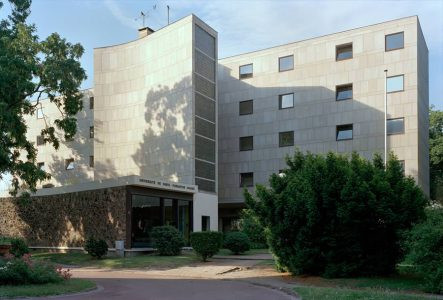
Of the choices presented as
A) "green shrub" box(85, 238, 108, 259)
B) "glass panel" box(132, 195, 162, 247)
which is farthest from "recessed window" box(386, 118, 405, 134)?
"green shrub" box(85, 238, 108, 259)

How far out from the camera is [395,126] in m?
38.4

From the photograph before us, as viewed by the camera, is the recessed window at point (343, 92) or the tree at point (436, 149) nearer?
the recessed window at point (343, 92)

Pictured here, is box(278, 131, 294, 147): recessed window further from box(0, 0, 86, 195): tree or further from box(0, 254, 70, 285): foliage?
box(0, 254, 70, 285): foliage

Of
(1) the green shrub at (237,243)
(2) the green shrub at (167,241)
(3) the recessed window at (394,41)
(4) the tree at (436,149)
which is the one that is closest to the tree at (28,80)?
(2) the green shrub at (167,241)

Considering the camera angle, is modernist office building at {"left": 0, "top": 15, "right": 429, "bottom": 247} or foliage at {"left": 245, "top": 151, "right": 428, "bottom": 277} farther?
modernist office building at {"left": 0, "top": 15, "right": 429, "bottom": 247}

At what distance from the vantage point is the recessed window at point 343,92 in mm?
40812

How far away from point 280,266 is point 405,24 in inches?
996

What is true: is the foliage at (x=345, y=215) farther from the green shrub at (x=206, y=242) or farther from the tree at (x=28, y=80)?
the tree at (x=28, y=80)

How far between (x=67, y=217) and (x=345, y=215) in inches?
753

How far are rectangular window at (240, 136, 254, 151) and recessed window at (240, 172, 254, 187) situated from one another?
6.98 ft

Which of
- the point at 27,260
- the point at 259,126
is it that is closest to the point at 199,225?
the point at 259,126

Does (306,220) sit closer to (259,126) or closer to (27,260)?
(27,260)

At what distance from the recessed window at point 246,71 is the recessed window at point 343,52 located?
24.9 feet

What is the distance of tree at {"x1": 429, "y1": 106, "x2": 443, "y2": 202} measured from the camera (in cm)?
5069
